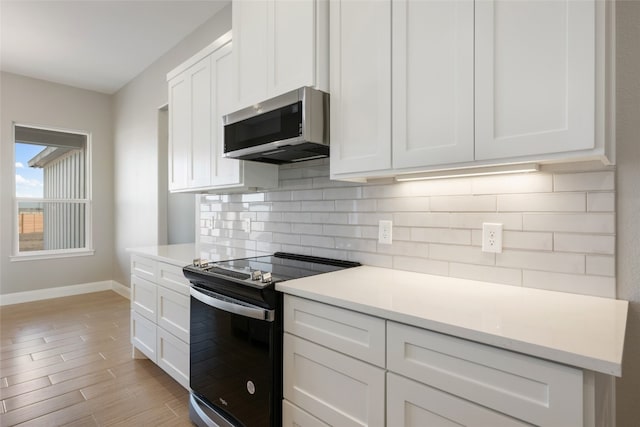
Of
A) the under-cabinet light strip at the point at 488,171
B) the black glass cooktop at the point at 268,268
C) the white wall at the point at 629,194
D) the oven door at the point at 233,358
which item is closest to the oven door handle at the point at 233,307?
the oven door at the point at 233,358

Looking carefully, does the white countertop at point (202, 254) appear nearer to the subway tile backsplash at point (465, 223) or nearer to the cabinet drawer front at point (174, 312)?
the cabinet drawer front at point (174, 312)

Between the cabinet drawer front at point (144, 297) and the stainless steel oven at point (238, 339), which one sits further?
the cabinet drawer front at point (144, 297)

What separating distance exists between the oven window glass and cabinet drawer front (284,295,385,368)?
14cm

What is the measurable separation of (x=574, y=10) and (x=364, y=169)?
2.78 ft

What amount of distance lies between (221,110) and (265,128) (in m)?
0.70

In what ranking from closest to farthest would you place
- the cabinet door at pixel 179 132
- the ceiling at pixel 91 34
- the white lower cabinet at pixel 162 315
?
the white lower cabinet at pixel 162 315 → the cabinet door at pixel 179 132 → the ceiling at pixel 91 34

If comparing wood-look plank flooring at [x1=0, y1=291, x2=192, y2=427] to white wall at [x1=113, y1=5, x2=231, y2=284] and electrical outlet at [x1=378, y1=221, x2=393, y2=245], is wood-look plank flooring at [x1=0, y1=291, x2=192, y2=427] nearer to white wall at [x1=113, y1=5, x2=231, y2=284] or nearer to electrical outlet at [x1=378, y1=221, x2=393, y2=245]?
white wall at [x1=113, y1=5, x2=231, y2=284]

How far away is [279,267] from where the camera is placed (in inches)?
74.3

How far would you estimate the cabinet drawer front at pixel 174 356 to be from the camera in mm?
2164

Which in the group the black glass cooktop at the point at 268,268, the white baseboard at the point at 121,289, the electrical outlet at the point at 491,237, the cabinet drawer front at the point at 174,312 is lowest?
the white baseboard at the point at 121,289

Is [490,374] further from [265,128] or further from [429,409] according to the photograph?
[265,128]

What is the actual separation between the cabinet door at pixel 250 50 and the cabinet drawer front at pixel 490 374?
4.79 feet

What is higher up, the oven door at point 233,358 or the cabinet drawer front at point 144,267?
the cabinet drawer front at point 144,267

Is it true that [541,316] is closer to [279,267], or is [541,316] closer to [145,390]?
[279,267]
